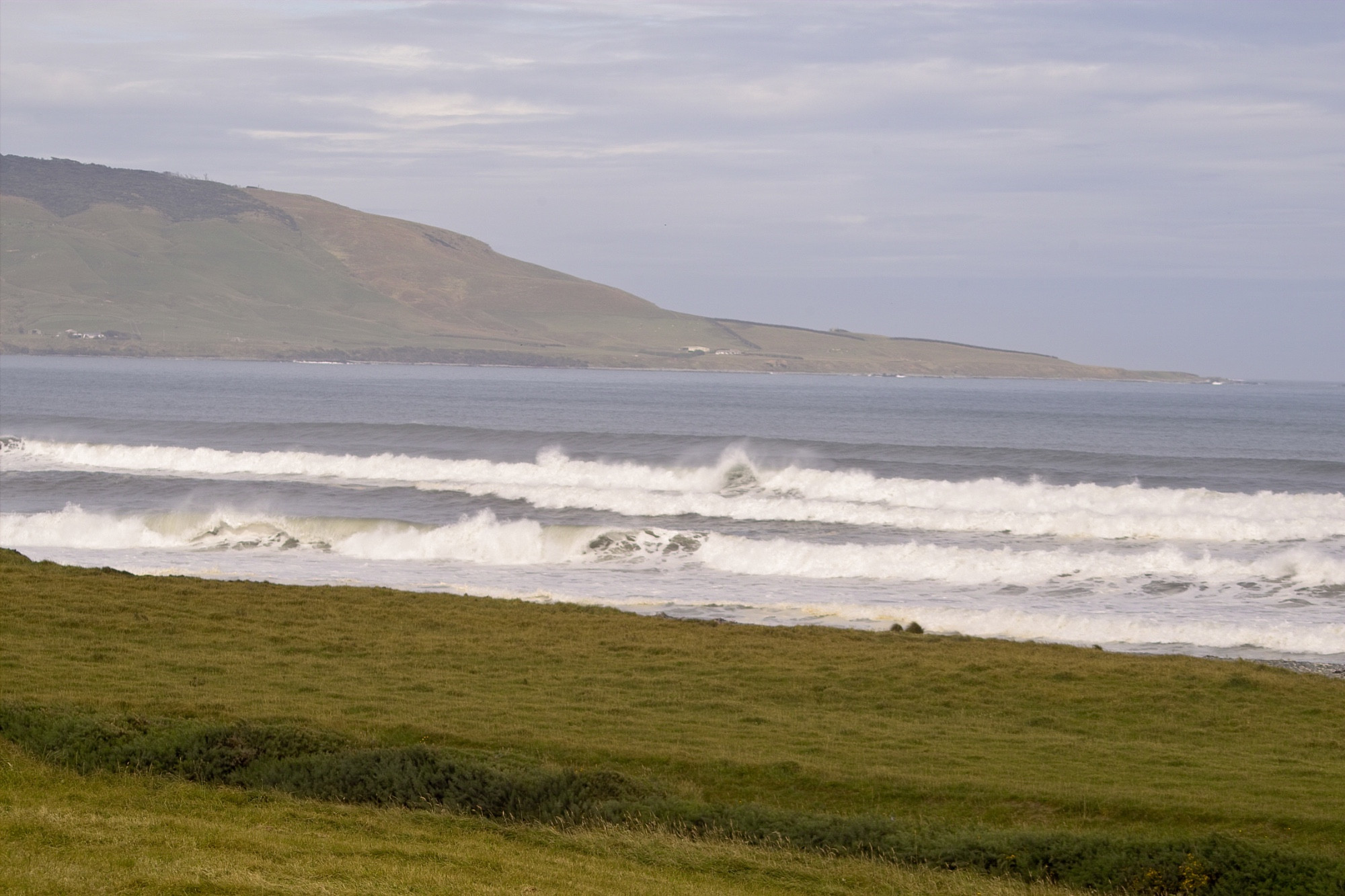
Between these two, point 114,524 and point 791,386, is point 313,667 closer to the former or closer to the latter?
point 114,524

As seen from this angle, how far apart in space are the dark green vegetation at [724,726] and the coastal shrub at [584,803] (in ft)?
0.07

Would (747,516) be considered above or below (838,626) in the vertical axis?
above

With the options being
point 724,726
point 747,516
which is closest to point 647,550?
point 747,516

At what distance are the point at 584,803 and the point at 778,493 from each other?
38.0m

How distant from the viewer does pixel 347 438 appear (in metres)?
65.6

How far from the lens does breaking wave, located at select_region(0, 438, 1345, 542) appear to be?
119 feet

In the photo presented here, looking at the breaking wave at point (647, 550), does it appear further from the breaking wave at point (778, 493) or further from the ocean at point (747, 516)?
the breaking wave at point (778, 493)

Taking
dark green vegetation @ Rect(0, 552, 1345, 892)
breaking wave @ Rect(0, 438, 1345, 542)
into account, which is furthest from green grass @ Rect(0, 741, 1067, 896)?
breaking wave @ Rect(0, 438, 1345, 542)

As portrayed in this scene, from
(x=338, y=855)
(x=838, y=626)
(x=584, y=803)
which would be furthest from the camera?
(x=838, y=626)

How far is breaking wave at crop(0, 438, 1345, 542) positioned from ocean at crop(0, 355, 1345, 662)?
159 millimetres

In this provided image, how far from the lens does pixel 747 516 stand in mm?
39312

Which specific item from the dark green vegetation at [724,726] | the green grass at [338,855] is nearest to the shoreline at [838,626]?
the dark green vegetation at [724,726]

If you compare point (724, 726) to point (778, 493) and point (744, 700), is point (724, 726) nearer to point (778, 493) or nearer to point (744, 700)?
point (744, 700)

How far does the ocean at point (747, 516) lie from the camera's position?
25734 mm
